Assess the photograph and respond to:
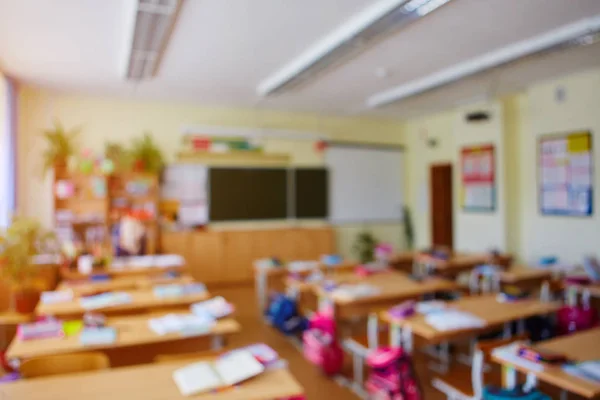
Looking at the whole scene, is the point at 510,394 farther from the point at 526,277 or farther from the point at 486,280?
the point at 486,280

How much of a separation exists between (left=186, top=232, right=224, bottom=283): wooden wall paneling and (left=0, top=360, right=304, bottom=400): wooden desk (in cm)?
495

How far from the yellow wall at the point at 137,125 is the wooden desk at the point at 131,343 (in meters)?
4.32

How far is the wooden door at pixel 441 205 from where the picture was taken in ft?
26.5

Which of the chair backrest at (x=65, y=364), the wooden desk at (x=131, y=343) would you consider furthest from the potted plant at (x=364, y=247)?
the chair backrest at (x=65, y=364)

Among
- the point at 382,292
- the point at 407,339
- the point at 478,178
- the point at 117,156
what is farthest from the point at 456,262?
the point at 117,156

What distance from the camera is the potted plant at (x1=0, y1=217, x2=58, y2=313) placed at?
403 centimetres

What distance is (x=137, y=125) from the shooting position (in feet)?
22.5

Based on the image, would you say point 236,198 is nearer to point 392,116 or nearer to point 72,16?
point 392,116

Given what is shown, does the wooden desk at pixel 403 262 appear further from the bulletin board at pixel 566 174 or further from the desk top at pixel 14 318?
the desk top at pixel 14 318

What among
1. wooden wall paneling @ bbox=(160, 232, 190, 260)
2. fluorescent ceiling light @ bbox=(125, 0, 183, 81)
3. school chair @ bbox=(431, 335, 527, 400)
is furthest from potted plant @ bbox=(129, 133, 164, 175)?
school chair @ bbox=(431, 335, 527, 400)

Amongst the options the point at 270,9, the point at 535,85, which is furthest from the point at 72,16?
the point at 535,85

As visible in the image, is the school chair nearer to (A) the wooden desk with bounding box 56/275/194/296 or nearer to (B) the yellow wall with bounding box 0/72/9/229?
(A) the wooden desk with bounding box 56/275/194/296

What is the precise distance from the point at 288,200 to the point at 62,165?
366 centimetres

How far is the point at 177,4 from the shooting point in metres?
3.26
